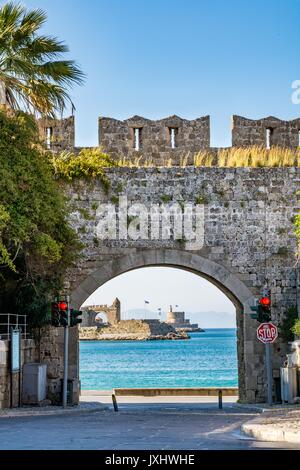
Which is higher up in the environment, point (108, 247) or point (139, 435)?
point (108, 247)

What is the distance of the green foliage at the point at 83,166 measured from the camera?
72.5ft

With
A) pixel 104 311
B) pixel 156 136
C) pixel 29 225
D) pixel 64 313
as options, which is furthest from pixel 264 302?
pixel 104 311

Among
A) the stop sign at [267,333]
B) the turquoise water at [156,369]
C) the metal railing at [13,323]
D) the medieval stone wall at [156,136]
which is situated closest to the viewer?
the stop sign at [267,333]

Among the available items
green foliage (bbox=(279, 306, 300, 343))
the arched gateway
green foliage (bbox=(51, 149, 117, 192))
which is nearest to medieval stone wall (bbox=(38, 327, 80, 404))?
the arched gateway

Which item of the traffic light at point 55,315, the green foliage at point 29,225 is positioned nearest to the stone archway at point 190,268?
the green foliage at point 29,225

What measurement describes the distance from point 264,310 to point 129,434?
27.9 feet

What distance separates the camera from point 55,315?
66.3 ft

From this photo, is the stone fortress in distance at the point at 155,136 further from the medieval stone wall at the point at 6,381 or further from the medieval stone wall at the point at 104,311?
the medieval stone wall at the point at 104,311

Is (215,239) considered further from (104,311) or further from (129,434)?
(104,311)

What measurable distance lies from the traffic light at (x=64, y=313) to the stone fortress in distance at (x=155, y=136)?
469cm
